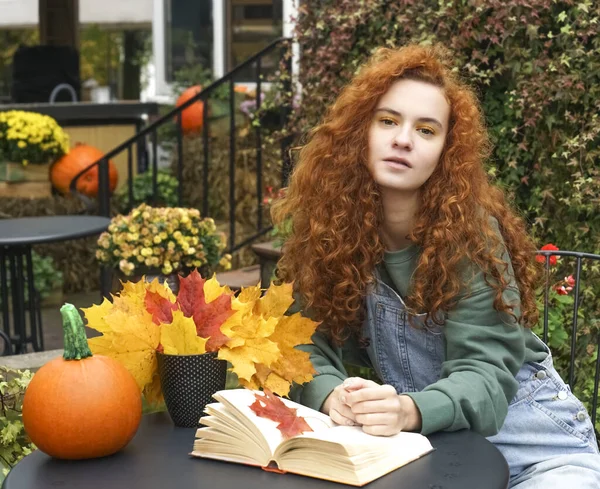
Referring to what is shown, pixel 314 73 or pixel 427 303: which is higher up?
pixel 314 73

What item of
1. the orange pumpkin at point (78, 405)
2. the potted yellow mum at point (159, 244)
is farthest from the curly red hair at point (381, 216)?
the potted yellow mum at point (159, 244)

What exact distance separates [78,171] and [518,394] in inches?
224

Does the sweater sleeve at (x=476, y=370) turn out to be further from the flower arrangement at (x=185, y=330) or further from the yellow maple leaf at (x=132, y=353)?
the yellow maple leaf at (x=132, y=353)

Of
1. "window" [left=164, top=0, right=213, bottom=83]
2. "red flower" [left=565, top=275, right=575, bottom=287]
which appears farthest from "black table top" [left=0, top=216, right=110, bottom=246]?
"window" [left=164, top=0, right=213, bottom=83]

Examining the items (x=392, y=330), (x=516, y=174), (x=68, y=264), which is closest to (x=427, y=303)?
(x=392, y=330)

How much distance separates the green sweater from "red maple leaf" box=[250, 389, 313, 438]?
245 mm

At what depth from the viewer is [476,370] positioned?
183cm

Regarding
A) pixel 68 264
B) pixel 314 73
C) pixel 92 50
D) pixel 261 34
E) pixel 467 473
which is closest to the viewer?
pixel 467 473

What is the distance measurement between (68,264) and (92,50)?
1068cm

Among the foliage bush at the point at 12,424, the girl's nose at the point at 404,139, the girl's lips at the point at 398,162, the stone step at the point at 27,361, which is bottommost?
the stone step at the point at 27,361

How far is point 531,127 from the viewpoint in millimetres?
3904

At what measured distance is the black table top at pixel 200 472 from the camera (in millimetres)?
1526

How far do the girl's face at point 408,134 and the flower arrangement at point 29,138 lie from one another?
551cm

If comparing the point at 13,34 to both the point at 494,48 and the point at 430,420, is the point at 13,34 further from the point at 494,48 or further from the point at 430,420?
the point at 430,420
